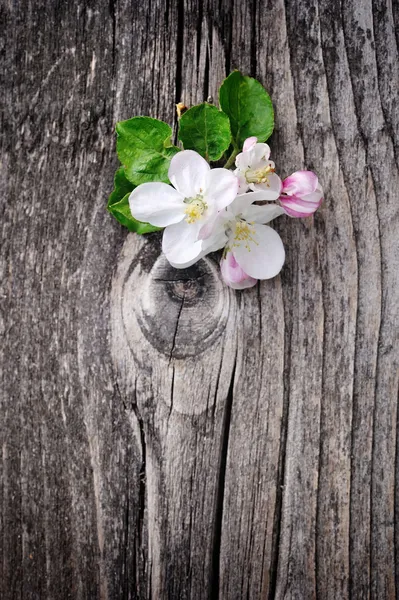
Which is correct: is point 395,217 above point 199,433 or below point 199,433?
above

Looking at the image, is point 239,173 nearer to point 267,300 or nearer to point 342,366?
point 267,300

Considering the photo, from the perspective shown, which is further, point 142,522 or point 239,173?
point 142,522

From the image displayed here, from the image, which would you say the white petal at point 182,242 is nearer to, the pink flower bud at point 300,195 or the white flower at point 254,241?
the white flower at point 254,241

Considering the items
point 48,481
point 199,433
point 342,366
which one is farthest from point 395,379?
point 48,481

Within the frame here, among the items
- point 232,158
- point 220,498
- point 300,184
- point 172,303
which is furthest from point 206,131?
point 220,498

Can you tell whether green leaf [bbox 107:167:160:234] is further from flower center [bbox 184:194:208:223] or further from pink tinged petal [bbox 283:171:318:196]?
pink tinged petal [bbox 283:171:318:196]

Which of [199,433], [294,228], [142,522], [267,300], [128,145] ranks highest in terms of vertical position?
[128,145]

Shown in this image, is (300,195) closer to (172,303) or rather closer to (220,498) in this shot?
(172,303)
